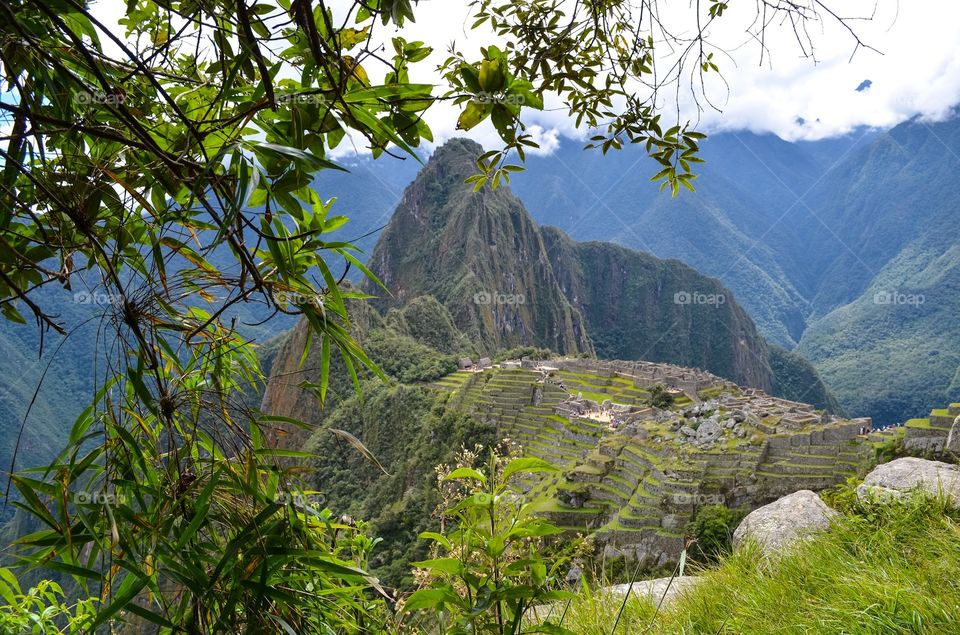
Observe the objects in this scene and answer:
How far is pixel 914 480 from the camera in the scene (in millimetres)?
3527

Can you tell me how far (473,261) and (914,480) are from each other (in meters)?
67.8

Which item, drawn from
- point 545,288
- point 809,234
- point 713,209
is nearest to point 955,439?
point 545,288

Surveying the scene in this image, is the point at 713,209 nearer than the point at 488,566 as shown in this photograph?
No

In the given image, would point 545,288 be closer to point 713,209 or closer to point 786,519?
point 786,519

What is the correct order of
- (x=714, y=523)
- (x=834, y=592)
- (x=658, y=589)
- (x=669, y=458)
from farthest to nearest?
1. (x=669, y=458)
2. (x=714, y=523)
3. (x=658, y=589)
4. (x=834, y=592)

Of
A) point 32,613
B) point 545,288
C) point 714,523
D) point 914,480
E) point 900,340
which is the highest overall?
point 545,288

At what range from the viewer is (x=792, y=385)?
81875mm

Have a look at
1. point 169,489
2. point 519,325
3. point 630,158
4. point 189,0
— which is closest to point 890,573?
point 169,489

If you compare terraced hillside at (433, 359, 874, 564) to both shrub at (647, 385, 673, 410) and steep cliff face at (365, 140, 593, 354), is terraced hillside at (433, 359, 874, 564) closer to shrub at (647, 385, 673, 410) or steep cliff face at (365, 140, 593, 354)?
shrub at (647, 385, 673, 410)

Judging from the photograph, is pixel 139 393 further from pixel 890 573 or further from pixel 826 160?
pixel 826 160

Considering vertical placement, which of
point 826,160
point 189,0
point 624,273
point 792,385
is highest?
point 826,160

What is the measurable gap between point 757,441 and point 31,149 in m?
17.3

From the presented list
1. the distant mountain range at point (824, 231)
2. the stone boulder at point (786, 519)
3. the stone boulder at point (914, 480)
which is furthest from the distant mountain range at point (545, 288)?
the stone boulder at point (914, 480)

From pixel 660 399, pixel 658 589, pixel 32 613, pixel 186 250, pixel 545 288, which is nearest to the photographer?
pixel 186 250
